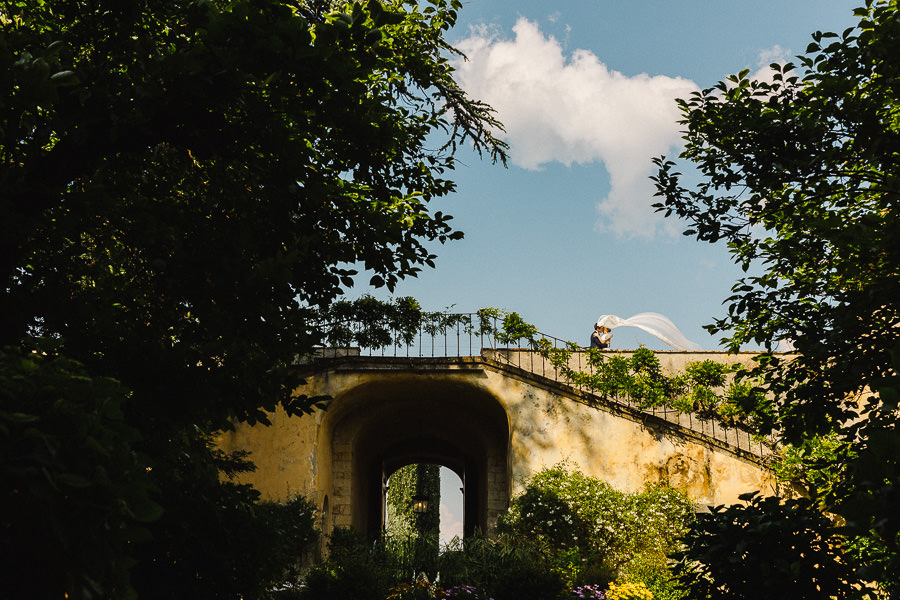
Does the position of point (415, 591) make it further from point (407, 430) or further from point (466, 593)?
point (407, 430)

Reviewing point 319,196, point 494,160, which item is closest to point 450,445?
point 494,160

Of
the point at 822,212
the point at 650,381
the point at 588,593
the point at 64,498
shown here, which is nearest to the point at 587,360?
the point at 650,381

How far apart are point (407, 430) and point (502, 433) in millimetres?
4202

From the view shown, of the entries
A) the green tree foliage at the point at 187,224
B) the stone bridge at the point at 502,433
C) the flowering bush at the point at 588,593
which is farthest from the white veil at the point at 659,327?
the green tree foliage at the point at 187,224

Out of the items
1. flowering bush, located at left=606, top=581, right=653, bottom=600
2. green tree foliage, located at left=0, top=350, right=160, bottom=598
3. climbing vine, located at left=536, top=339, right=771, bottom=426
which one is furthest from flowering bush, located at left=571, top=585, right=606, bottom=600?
green tree foliage, located at left=0, top=350, right=160, bottom=598

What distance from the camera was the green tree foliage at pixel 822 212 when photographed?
495cm

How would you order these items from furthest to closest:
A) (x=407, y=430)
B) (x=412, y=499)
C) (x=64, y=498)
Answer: (x=412, y=499)
(x=407, y=430)
(x=64, y=498)

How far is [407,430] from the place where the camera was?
20312 millimetres

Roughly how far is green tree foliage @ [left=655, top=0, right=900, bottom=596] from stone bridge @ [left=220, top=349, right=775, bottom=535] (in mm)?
6888

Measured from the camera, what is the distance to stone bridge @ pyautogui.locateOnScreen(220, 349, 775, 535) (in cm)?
1349

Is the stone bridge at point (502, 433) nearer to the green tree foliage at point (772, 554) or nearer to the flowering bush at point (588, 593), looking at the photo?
the flowering bush at point (588, 593)

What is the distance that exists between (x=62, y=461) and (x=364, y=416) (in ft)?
50.1

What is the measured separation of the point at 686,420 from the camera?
1455cm

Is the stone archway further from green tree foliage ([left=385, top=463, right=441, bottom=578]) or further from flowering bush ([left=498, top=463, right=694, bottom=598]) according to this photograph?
green tree foliage ([left=385, top=463, right=441, bottom=578])
